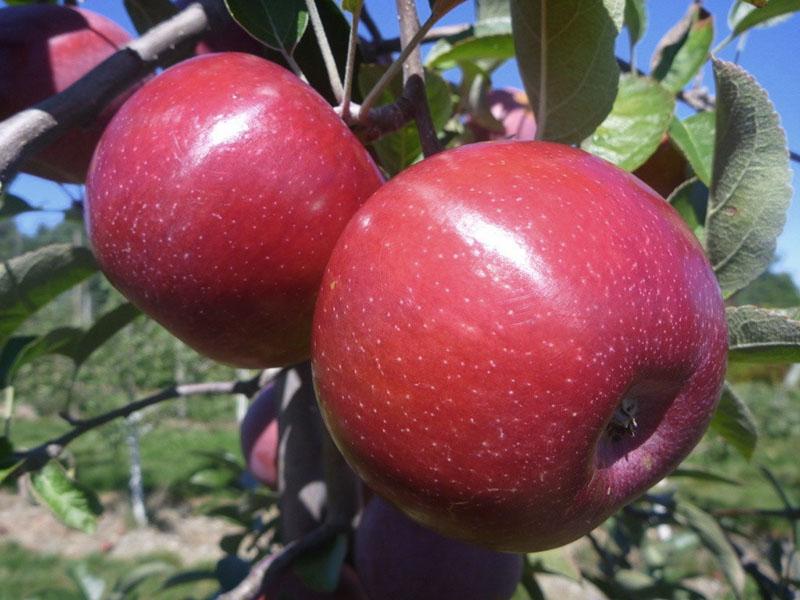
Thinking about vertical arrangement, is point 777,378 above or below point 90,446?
below

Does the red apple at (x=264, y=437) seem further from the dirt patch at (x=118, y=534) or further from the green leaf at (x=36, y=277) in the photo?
the dirt patch at (x=118, y=534)

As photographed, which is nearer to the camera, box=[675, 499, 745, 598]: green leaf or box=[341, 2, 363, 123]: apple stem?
box=[341, 2, 363, 123]: apple stem

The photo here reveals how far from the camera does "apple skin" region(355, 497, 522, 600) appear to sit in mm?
818

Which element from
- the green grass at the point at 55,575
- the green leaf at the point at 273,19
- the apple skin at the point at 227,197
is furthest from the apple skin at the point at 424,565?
the green grass at the point at 55,575

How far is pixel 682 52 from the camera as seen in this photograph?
1030mm

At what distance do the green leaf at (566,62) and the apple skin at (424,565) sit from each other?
0.47m

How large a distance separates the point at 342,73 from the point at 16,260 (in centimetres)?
42

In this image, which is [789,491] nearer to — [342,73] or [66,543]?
[66,543]

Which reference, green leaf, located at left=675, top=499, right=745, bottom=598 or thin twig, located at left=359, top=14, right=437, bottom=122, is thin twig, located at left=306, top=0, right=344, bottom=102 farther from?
green leaf, located at left=675, top=499, right=745, bottom=598

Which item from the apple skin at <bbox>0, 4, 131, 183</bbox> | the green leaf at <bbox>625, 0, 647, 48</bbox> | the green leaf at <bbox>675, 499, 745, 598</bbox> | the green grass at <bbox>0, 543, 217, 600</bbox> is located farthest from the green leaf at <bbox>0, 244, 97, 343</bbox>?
the green grass at <bbox>0, 543, 217, 600</bbox>

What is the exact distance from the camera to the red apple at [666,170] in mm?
874

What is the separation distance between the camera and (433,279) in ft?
1.40

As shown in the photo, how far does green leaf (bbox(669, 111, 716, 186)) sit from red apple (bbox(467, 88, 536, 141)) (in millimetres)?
342

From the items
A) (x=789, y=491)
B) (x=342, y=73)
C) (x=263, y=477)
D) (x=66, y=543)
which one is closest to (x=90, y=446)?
(x=66, y=543)
